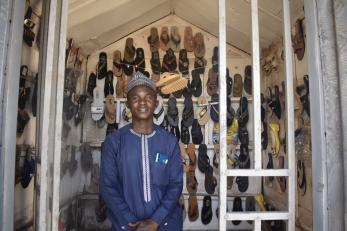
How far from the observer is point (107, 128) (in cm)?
482

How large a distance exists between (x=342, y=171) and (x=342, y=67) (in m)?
0.53

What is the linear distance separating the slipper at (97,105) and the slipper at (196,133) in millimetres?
1402

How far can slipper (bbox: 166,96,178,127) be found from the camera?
188 inches

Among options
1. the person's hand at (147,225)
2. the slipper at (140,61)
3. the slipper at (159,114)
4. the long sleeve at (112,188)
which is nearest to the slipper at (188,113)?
the slipper at (159,114)

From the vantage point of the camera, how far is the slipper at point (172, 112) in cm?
479

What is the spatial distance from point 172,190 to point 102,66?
3.28m

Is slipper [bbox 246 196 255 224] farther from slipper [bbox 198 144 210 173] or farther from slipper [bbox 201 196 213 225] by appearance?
slipper [bbox 198 144 210 173]

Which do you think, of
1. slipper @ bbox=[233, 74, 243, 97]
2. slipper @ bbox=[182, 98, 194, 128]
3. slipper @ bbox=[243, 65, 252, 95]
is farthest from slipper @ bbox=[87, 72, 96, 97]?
slipper @ bbox=[243, 65, 252, 95]

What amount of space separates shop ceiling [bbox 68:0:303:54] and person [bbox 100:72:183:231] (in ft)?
5.42

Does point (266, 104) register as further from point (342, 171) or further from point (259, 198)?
point (342, 171)

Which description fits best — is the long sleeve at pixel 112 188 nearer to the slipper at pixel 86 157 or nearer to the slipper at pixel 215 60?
the slipper at pixel 86 157

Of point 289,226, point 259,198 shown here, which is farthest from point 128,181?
point 259,198

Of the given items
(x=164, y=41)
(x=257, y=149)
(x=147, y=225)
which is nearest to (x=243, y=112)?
(x=164, y=41)

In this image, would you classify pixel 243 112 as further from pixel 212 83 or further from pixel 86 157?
pixel 86 157
